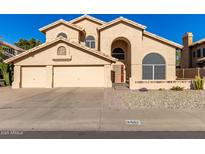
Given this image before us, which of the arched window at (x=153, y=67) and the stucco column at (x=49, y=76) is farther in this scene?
the arched window at (x=153, y=67)

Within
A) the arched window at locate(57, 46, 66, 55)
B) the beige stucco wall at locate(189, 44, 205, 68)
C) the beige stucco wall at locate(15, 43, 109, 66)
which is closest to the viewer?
the beige stucco wall at locate(15, 43, 109, 66)

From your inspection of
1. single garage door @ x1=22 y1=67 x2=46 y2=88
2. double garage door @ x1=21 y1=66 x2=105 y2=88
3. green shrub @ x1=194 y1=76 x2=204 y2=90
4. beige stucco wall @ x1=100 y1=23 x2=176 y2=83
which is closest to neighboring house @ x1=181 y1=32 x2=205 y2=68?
beige stucco wall @ x1=100 y1=23 x2=176 y2=83

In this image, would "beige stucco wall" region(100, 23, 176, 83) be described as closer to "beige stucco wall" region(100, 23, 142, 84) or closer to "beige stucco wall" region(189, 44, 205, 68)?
"beige stucco wall" region(100, 23, 142, 84)

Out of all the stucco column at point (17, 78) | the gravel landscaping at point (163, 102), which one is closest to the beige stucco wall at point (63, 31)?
the stucco column at point (17, 78)

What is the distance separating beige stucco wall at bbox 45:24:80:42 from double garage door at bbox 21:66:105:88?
4656 mm

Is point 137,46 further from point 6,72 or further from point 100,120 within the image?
point 6,72

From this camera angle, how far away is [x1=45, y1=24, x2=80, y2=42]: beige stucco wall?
69.8 ft

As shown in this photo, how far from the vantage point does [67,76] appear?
1853 centimetres

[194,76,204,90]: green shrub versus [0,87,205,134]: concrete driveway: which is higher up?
[194,76,204,90]: green shrub

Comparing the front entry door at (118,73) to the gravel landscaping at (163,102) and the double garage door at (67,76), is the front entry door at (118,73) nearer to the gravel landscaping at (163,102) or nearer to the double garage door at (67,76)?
the double garage door at (67,76)

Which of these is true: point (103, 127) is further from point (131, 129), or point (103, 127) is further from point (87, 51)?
point (87, 51)

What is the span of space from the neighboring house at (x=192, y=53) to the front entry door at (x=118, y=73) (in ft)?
40.4

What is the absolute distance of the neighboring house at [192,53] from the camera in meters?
26.9

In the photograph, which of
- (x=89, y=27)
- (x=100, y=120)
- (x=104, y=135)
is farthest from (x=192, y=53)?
(x=104, y=135)
